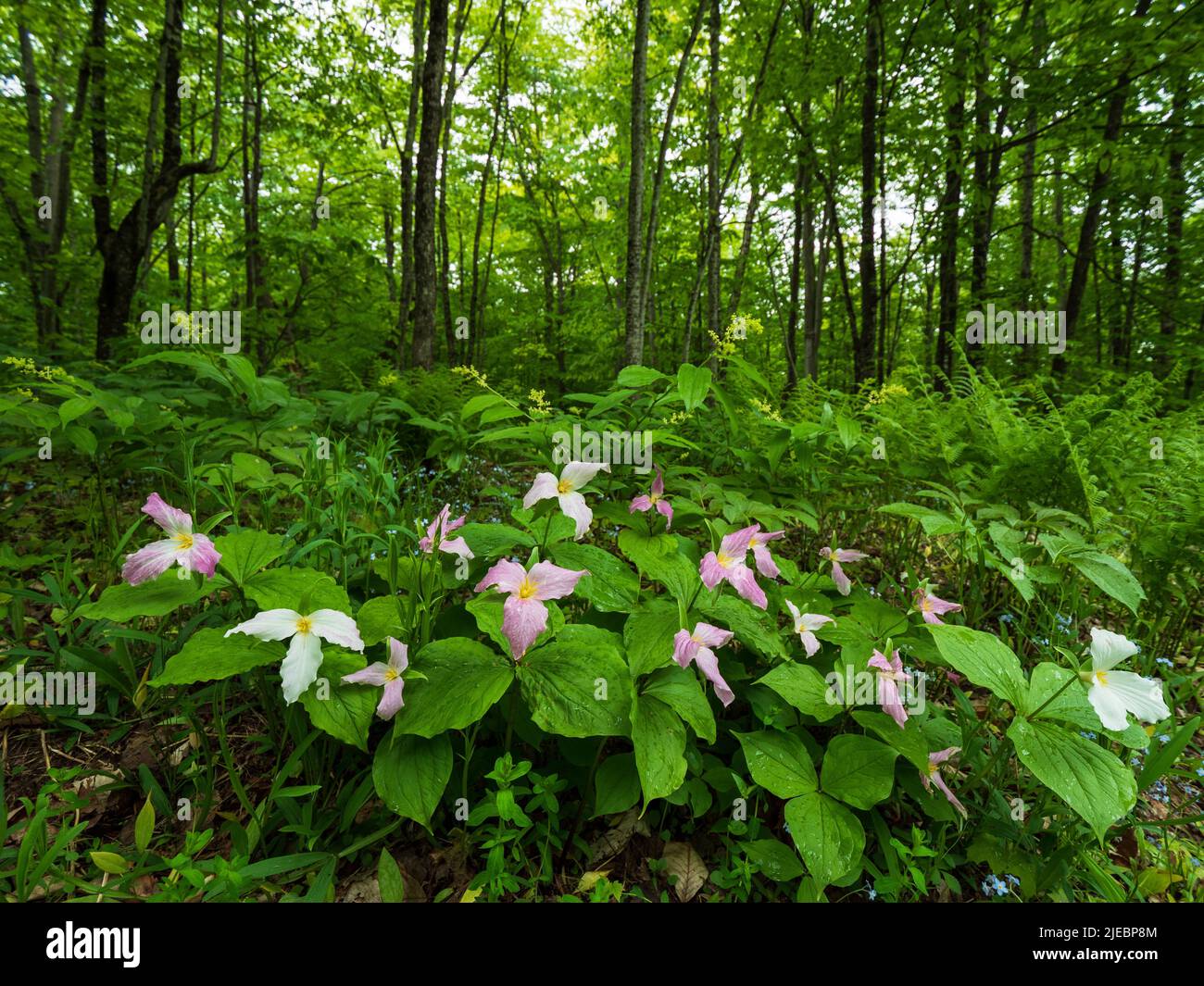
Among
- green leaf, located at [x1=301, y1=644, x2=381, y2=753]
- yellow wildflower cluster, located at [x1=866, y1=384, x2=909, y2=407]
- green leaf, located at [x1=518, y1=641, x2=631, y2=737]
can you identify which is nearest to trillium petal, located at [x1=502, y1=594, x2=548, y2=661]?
green leaf, located at [x1=518, y1=641, x2=631, y2=737]

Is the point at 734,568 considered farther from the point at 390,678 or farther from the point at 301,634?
the point at 301,634

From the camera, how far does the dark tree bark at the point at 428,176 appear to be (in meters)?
4.37

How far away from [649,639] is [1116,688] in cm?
103

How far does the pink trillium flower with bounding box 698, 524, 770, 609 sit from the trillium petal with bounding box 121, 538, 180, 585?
1.24 m

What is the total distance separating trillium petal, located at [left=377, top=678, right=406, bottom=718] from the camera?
1.08m

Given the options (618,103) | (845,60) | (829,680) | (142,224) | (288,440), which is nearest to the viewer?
(829,680)

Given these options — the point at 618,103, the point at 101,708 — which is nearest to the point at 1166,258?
the point at 618,103

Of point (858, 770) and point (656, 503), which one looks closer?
point (858, 770)

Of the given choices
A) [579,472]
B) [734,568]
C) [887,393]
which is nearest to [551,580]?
[579,472]

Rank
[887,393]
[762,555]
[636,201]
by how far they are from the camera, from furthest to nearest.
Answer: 1. [636,201]
2. [887,393]
3. [762,555]

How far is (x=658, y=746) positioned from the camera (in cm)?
107

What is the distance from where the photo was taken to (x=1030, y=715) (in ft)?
3.73

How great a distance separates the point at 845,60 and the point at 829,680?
23.0ft
